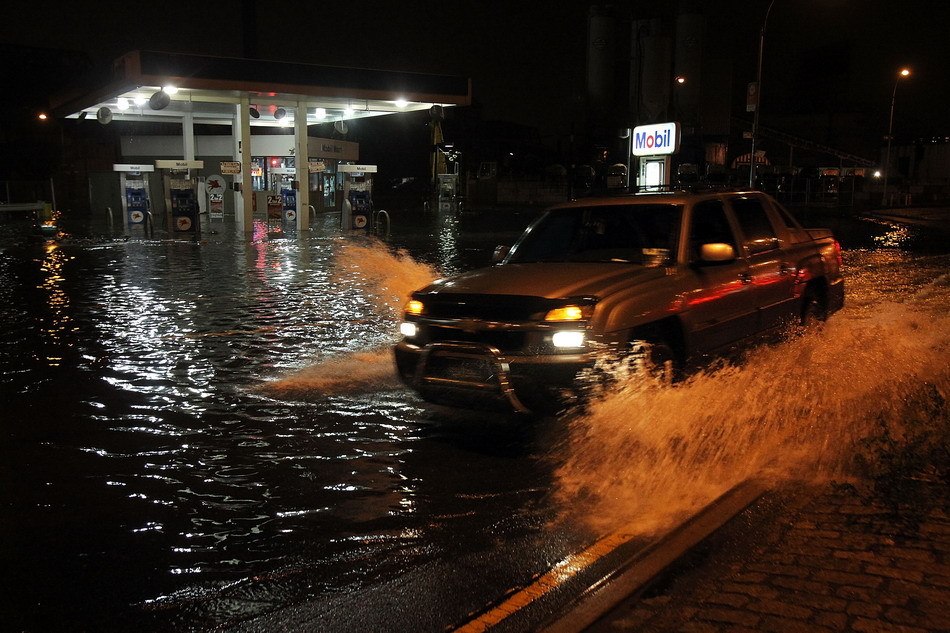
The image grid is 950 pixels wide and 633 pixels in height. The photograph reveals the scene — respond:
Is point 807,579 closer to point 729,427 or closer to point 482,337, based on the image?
point 729,427

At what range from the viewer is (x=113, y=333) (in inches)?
407

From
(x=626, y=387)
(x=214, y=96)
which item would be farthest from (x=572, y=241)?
(x=214, y=96)

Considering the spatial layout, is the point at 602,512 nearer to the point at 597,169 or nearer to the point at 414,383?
the point at 414,383

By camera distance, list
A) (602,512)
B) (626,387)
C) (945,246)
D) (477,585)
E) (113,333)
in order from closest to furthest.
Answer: (477,585) → (602,512) → (626,387) → (113,333) → (945,246)

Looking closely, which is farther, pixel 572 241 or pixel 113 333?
pixel 113 333

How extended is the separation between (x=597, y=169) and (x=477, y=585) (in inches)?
2255

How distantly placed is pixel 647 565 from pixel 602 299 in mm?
2263

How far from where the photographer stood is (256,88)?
25766 mm

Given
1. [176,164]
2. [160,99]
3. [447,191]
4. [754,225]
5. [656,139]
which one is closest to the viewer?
[754,225]

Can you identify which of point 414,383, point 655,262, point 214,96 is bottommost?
point 414,383

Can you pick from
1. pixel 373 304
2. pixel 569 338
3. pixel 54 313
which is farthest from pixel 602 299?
pixel 54 313

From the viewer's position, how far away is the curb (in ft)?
11.4

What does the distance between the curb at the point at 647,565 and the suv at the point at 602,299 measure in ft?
4.36

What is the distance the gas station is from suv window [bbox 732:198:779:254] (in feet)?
66.9
